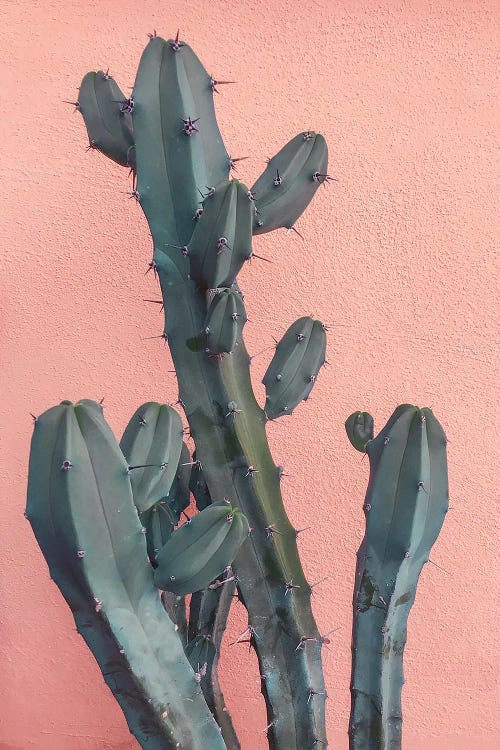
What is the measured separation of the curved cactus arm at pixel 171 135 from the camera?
774mm

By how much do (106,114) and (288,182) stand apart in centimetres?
29

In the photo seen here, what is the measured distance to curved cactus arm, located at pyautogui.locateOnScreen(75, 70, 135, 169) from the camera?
0.88 metres

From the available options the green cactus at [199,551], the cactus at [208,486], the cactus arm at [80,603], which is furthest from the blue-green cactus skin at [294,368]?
the cactus arm at [80,603]

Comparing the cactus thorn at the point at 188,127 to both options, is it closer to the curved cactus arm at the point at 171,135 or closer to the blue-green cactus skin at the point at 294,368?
the curved cactus arm at the point at 171,135

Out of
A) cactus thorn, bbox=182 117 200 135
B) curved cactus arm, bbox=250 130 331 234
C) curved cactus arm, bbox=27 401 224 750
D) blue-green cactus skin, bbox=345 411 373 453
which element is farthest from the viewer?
blue-green cactus skin, bbox=345 411 373 453

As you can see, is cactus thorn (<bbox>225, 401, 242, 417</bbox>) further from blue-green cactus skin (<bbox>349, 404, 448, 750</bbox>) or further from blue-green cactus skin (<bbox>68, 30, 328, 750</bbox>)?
blue-green cactus skin (<bbox>349, 404, 448, 750</bbox>)

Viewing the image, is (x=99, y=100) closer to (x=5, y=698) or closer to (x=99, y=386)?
(x=99, y=386)

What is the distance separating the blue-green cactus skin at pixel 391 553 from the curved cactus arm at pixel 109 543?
0.98 feet

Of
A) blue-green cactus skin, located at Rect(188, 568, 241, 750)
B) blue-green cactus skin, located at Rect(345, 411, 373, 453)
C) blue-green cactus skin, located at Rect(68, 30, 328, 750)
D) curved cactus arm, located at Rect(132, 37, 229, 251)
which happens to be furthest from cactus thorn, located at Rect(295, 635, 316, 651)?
curved cactus arm, located at Rect(132, 37, 229, 251)

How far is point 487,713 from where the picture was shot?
1478mm

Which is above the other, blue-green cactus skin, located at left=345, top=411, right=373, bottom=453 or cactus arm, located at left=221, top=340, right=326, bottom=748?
blue-green cactus skin, located at left=345, top=411, right=373, bottom=453

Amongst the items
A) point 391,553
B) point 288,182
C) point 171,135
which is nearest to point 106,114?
point 171,135

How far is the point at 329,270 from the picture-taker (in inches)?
56.7

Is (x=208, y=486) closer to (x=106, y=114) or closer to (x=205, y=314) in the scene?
(x=205, y=314)
